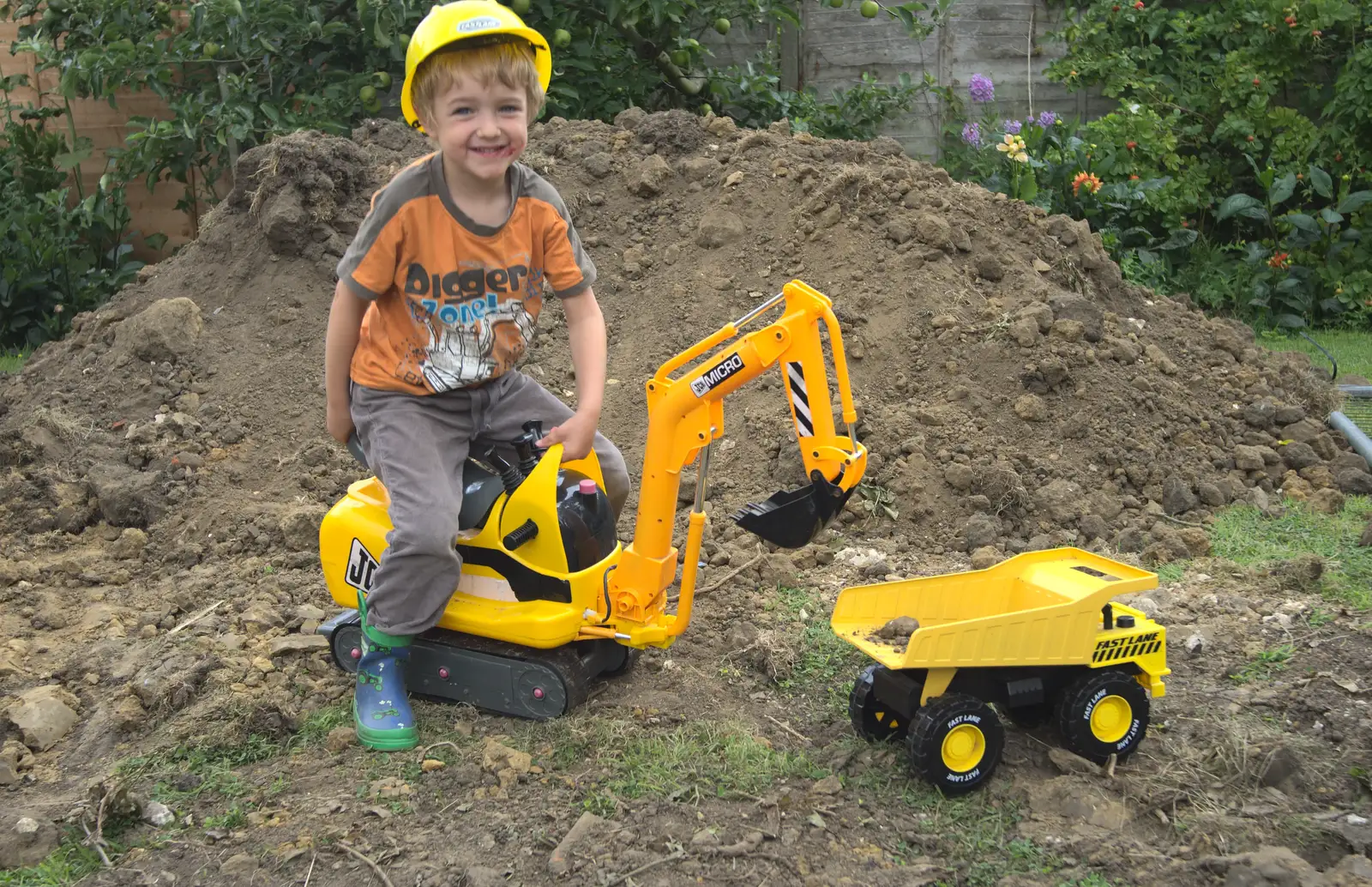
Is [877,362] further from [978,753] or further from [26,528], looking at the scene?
[26,528]

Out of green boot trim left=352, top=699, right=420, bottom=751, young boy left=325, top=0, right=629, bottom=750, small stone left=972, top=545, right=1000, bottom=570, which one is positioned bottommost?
small stone left=972, top=545, right=1000, bottom=570

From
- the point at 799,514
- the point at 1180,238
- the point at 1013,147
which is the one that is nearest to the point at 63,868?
the point at 799,514

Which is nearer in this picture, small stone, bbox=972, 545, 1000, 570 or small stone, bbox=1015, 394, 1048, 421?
small stone, bbox=972, 545, 1000, 570

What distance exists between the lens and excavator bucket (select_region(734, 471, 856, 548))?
10.2 feet

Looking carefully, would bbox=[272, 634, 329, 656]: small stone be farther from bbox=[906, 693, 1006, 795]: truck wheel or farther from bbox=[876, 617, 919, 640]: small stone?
bbox=[906, 693, 1006, 795]: truck wheel

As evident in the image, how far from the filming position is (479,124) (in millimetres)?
3156

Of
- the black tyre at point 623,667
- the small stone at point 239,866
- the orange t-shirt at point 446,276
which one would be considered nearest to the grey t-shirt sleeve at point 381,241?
the orange t-shirt at point 446,276

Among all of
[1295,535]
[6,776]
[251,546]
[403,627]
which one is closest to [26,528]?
[251,546]

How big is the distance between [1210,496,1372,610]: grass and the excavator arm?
2.09m

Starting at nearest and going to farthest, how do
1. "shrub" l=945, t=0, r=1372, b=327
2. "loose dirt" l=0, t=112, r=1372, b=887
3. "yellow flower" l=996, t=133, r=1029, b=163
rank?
"loose dirt" l=0, t=112, r=1372, b=887
"yellow flower" l=996, t=133, r=1029, b=163
"shrub" l=945, t=0, r=1372, b=327

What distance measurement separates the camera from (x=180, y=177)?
7.53m

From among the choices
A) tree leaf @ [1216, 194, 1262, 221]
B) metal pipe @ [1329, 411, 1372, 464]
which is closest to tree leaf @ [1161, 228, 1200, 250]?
tree leaf @ [1216, 194, 1262, 221]

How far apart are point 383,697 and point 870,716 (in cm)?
127

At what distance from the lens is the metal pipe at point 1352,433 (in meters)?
5.39
